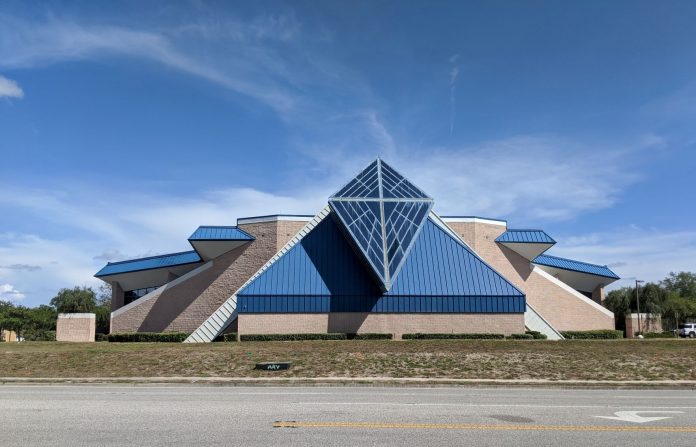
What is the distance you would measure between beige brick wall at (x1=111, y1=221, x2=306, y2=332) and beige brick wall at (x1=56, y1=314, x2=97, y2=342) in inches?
Answer: 109

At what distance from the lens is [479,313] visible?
33031 millimetres

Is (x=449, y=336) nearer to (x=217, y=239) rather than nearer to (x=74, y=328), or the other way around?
(x=217, y=239)

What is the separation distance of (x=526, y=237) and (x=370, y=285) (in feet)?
44.5

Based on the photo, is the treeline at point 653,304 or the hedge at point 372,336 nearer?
the hedge at point 372,336

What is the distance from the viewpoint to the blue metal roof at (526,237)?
133 feet

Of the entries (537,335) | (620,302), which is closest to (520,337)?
(537,335)

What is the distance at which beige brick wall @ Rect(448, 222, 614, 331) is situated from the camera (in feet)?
136

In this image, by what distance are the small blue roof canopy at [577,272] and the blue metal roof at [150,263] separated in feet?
84.6

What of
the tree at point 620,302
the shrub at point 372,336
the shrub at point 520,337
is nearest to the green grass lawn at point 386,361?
the shrub at point 372,336

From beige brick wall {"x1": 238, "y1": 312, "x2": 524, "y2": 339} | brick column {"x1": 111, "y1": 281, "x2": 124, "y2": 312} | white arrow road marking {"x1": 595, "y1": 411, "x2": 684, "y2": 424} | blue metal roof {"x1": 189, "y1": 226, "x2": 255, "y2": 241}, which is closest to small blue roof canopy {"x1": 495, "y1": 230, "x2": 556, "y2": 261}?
beige brick wall {"x1": 238, "y1": 312, "x2": 524, "y2": 339}

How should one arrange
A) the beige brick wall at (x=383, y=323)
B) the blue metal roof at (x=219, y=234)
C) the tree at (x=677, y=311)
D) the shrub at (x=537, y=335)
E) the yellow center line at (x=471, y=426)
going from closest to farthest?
1. the yellow center line at (x=471, y=426)
2. the shrub at (x=537, y=335)
3. the beige brick wall at (x=383, y=323)
4. the blue metal roof at (x=219, y=234)
5. the tree at (x=677, y=311)

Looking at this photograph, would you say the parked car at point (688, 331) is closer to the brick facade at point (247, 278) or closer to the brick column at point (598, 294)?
the brick column at point (598, 294)

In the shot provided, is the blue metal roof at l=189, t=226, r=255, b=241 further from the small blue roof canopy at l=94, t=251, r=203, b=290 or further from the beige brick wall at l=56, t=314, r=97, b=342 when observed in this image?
the beige brick wall at l=56, t=314, r=97, b=342

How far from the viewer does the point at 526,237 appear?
41.2m
